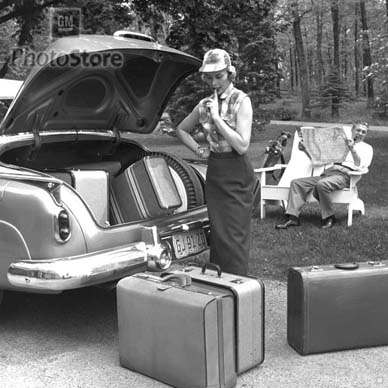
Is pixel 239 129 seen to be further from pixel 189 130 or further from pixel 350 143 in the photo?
pixel 350 143

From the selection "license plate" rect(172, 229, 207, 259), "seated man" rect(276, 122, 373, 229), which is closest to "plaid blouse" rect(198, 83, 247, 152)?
"license plate" rect(172, 229, 207, 259)

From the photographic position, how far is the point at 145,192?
446cm

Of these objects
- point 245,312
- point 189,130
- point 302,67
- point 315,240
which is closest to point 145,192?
point 189,130

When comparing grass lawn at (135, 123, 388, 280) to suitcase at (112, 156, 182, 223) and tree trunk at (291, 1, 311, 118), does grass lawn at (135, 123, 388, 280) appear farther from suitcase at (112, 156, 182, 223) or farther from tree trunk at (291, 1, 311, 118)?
tree trunk at (291, 1, 311, 118)

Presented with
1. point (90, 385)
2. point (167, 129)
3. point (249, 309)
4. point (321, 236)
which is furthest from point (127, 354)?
point (167, 129)

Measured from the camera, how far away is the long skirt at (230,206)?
161 inches

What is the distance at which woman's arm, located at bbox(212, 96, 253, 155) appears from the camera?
391cm

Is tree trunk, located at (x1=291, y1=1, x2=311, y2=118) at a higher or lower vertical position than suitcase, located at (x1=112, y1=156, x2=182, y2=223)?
higher

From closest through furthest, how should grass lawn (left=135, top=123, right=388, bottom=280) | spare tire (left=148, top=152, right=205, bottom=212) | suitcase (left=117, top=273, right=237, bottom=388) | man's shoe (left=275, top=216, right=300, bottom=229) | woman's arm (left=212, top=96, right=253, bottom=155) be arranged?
suitcase (left=117, top=273, right=237, bottom=388) → woman's arm (left=212, top=96, right=253, bottom=155) → spare tire (left=148, top=152, right=205, bottom=212) → grass lawn (left=135, top=123, right=388, bottom=280) → man's shoe (left=275, top=216, right=300, bottom=229)

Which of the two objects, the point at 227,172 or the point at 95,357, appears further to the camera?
the point at 227,172

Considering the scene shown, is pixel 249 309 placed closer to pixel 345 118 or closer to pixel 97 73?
pixel 97 73

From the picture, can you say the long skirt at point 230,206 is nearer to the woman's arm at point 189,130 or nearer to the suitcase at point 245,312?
the woman's arm at point 189,130

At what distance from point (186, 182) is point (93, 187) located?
0.78 metres

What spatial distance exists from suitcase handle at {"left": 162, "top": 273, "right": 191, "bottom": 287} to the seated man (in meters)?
3.63
